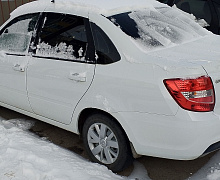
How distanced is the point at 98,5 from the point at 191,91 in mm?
1334

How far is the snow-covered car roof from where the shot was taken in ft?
11.2

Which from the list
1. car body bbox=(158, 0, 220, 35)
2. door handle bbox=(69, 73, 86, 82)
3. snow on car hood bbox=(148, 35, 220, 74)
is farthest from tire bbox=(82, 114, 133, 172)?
car body bbox=(158, 0, 220, 35)

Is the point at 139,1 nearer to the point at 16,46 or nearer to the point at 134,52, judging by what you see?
the point at 134,52

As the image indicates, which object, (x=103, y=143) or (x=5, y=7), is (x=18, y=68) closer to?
(x=103, y=143)

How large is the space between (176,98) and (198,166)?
A: 1095mm

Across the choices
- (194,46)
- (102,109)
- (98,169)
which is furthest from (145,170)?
(194,46)

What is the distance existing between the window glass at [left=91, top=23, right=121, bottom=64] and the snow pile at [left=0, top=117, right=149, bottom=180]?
3.34 ft

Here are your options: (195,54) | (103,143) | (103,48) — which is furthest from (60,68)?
(195,54)

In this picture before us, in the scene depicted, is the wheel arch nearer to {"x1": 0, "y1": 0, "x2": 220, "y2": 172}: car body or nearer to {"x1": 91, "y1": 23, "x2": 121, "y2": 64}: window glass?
{"x1": 0, "y1": 0, "x2": 220, "y2": 172}: car body

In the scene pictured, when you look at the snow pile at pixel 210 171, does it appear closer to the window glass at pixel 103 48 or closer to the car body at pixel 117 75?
the car body at pixel 117 75

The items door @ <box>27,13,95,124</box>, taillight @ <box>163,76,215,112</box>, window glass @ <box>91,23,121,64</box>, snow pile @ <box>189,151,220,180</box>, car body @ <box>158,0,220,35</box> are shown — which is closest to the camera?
taillight @ <box>163,76,215,112</box>

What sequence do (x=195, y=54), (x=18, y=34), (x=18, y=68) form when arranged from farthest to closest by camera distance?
(x=18, y=34) < (x=18, y=68) < (x=195, y=54)

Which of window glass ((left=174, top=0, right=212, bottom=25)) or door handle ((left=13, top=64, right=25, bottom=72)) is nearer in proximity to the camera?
door handle ((left=13, top=64, right=25, bottom=72))

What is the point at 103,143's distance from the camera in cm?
339
